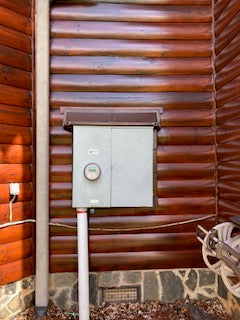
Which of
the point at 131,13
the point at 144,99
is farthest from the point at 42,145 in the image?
the point at 131,13

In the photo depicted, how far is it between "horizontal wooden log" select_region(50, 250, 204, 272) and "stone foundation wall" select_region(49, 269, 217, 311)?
70 mm

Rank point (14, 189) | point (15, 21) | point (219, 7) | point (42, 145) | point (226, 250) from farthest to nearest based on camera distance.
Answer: point (219, 7)
point (42, 145)
point (15, 21)
point (14, 189)
point (226, 250)

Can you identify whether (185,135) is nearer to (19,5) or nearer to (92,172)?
(92,172)

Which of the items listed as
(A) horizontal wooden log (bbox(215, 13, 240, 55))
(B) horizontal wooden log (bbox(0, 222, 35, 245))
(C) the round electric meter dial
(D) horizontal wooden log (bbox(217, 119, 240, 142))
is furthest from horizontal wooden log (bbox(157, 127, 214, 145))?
(B) horizontal wooden log (bbox(0, 222, 35, 245))

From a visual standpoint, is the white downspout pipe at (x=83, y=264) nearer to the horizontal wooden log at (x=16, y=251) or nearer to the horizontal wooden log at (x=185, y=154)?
the horizontal wooden log at (x=16, y=251)

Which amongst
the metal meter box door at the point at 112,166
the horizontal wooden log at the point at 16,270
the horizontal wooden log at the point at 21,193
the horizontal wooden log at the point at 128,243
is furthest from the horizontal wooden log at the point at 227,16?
the horizontal wooden log at the point at 16,270

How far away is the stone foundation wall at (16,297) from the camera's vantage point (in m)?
3.20

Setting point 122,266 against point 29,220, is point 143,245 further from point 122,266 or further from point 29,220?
point 29,220

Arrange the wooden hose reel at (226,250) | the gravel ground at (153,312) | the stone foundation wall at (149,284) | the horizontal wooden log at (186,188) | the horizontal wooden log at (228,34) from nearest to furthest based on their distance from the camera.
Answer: the wooden hose reel at (226,250) → the horizontal wooden log at (228,34) → the gravel ground at (153,312) → the stone foundation wall at (149,284) → the horizontal wooden log at (186,188)

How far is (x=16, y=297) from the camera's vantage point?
3287 mm

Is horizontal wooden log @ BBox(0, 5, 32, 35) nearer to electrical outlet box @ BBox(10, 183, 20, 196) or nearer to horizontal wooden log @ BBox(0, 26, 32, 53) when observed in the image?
horizontal wooden log @ BBox(0, 26, 32, 53)

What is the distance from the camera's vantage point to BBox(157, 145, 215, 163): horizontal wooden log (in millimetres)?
3674

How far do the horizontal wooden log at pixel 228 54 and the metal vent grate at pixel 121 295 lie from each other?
318 cm

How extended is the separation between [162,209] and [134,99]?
5.07 ft
